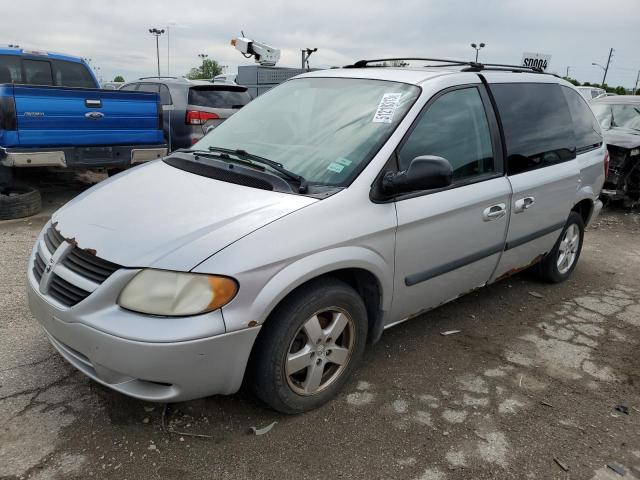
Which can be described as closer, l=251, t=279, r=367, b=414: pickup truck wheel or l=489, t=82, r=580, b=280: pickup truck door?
l=251, t=279, r=367, b=414: pickup truck wheel

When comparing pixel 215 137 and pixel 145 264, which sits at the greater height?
pixel 215 137

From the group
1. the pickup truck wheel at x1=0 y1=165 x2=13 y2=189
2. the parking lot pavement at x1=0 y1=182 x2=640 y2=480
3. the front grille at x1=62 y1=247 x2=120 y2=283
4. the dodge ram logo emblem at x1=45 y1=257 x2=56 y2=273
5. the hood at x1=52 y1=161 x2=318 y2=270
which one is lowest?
the parking lot pavement at x1=0 y1=182 x2=640 y2=480

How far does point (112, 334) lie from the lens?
7.13 ft

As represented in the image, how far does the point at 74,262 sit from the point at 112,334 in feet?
1.56

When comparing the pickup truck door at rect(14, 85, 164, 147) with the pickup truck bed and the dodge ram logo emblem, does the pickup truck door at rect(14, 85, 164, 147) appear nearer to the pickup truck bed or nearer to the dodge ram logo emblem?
the pickup truck bed

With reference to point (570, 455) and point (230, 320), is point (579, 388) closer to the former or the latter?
point (570, 455)

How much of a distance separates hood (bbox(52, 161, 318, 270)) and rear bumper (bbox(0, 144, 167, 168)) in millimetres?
3370

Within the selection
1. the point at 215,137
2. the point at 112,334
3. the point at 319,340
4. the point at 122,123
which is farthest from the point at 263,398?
the point at 122,123

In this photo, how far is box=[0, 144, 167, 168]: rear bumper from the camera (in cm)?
568

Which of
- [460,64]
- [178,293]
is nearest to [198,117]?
[460,64]

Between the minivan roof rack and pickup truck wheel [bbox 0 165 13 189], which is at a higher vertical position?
the minivan roof rack

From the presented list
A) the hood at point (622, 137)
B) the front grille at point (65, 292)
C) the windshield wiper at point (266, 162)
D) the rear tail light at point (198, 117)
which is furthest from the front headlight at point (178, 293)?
the hood at point (622, 137)

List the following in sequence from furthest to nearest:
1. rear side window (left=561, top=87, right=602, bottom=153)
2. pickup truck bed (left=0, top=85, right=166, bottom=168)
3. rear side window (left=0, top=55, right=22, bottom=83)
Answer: rear side window (left=0, top=55, right=22, bottom=83)
pickup truck bed (left=0, top=85, right=166, bottom=168)
rear side window (left=561, top=87, right=602, bottom=153)

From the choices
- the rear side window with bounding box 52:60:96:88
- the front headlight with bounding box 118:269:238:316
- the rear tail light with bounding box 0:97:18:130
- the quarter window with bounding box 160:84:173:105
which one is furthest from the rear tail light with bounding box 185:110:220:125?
the front headlight with bounding box 118:269:238:316
